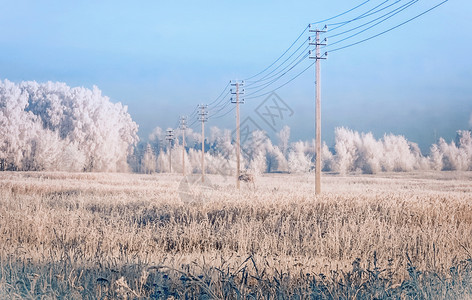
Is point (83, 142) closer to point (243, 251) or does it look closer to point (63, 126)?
point (63, 126)

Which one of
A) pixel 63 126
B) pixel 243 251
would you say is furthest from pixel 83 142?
pixel 243 251

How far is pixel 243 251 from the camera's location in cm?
903

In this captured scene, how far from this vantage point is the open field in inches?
205

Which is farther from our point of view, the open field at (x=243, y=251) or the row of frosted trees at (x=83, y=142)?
the row of frosted trees at (x=83, y=142)

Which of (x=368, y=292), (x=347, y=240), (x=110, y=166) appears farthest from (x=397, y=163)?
(x=368, y=292)

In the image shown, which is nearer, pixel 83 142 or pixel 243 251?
pixel 243 251

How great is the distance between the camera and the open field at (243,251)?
520 cm

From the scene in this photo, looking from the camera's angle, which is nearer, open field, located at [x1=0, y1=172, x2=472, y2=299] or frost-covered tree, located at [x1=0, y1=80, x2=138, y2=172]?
open field, located at [x1=0, y1=172, x2=472, y2=299]

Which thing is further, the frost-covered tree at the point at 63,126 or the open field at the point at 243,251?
the frost-covered tree at the point at 63,126

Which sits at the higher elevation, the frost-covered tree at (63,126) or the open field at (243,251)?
the frost-covered tree at (63,126)

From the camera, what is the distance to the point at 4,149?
1826 inches

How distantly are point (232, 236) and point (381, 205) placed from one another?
23.4ft

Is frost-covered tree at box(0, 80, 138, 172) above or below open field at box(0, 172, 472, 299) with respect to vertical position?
above

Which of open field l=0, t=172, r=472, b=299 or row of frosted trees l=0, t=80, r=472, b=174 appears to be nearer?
open field l=0, t=172, r=472, b=299
